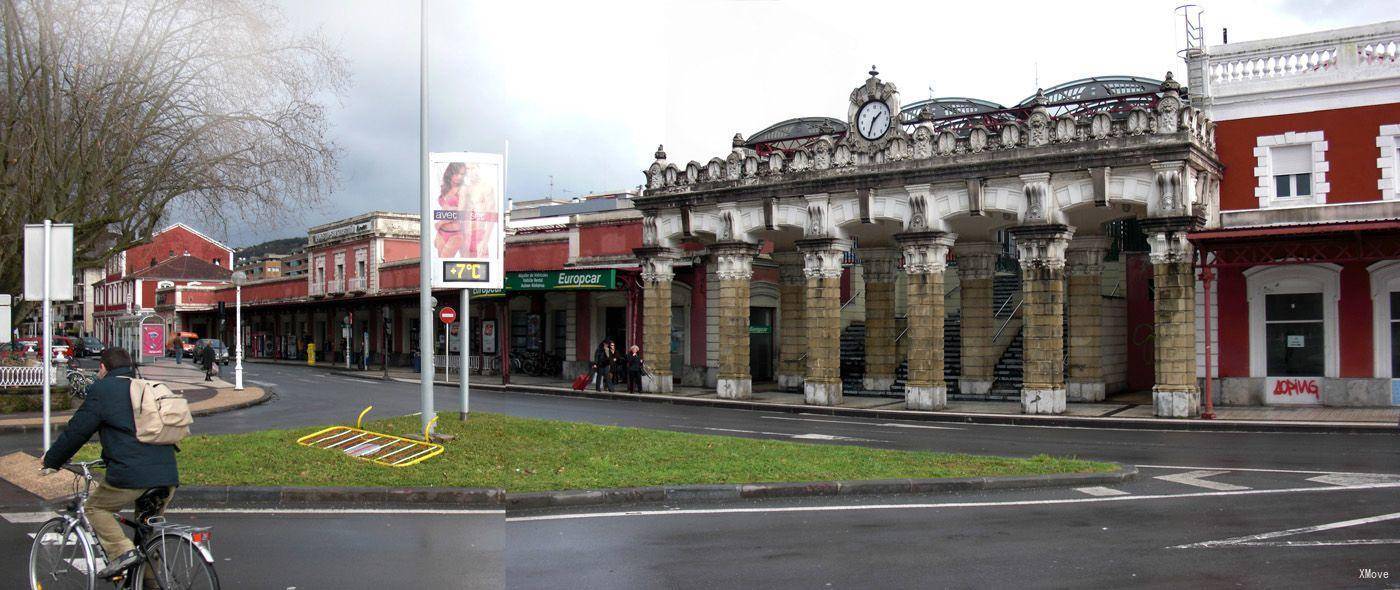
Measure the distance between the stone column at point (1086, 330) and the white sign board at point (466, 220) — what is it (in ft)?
57.8

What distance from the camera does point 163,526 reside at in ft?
21.7

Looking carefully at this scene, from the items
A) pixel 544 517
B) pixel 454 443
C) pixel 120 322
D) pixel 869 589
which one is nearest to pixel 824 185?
pixel 454 443

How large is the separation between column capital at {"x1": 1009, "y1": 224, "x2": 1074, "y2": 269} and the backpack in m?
20.9

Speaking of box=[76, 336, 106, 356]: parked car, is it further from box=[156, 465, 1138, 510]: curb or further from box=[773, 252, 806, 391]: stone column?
box=[156, 465, 1138, 510]: curb

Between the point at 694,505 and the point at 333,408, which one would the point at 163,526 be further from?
the point at 333,408

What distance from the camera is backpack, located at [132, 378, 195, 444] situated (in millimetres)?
6746

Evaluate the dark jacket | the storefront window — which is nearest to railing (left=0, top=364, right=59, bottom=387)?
the dark jacket

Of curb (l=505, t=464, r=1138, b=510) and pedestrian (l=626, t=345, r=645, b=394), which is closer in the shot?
curb (l=505, t=464, r=1138, b=510)

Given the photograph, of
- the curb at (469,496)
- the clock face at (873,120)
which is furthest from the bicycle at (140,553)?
the clock face at (873,120)

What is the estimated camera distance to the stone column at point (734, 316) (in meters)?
30.1

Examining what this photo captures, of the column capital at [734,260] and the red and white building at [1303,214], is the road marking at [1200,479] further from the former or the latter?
the column capital at [734,260]

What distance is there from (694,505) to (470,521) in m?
2.49

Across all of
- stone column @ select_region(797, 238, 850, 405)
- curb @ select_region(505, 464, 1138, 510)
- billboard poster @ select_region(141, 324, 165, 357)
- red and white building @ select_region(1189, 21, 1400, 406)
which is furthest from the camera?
billboard poster @ select_region(141, 324, 165, 357)

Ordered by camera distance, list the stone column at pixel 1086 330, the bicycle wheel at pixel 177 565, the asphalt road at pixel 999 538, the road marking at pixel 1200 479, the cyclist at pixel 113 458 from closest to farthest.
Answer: the bicycle wheel at pixel 177 565, the cyclist at pixel 113 458, the asphalt road at pixel 999 538, the road marking at pixel 1200 479, the stone column at pixel 1086 330
